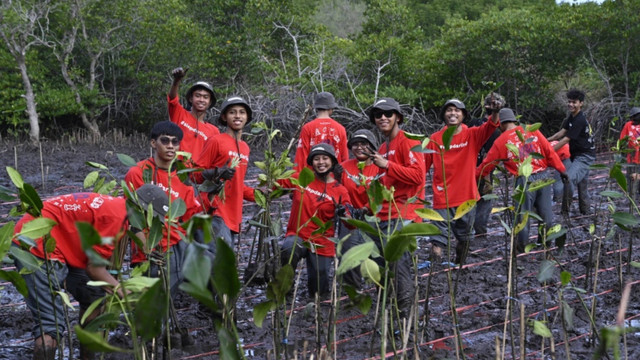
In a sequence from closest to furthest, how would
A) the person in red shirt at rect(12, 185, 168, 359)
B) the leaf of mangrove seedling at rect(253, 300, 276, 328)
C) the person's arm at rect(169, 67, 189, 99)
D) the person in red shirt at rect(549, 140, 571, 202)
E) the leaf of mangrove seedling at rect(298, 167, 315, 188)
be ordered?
1. the leaf of mangrove seedling at rect(253, 300, 276, 328)
2. the leaf of mangrove seedling at rect(298, 167, 315, 188)
3. the person in red shirt at rect(12, 185, 168, 359)
4. the person's arm at rect(169, 67, 189, 99)
5. the person in red shirt at rect(549, 140, 571, 202)

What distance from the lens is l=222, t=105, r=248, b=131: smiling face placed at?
16.0 feet

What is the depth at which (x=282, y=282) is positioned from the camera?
2260 millimetres

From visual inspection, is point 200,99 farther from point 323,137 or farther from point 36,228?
point 36,228

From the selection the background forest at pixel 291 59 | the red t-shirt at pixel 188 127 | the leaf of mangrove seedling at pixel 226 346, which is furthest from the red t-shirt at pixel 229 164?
the background forest at pixel 291 59

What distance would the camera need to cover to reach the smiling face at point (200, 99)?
5281mm

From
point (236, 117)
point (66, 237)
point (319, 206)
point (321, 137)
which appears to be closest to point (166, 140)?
point (236, 117)

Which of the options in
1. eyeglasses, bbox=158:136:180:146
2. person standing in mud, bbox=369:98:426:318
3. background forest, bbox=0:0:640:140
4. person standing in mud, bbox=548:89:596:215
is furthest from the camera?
background forest, bbox=0:0:640:140

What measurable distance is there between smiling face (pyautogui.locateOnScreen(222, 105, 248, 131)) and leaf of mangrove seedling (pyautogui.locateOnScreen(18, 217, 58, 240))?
99.9 inches

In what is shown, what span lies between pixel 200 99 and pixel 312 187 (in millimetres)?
1119

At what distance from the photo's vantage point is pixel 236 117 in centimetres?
488

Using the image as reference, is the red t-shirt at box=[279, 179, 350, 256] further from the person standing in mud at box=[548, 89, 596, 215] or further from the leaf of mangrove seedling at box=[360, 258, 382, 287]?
the person standing in mud at box=[548, 89, 596, 215]

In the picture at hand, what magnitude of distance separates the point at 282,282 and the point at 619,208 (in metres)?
6.83

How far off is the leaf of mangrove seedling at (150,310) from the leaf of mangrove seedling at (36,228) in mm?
1050

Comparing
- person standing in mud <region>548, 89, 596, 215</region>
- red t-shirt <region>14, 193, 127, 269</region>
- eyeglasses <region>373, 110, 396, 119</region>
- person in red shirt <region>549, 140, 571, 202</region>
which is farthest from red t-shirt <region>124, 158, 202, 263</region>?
person in red shirt <region>549, 140, 571, 202</region>
